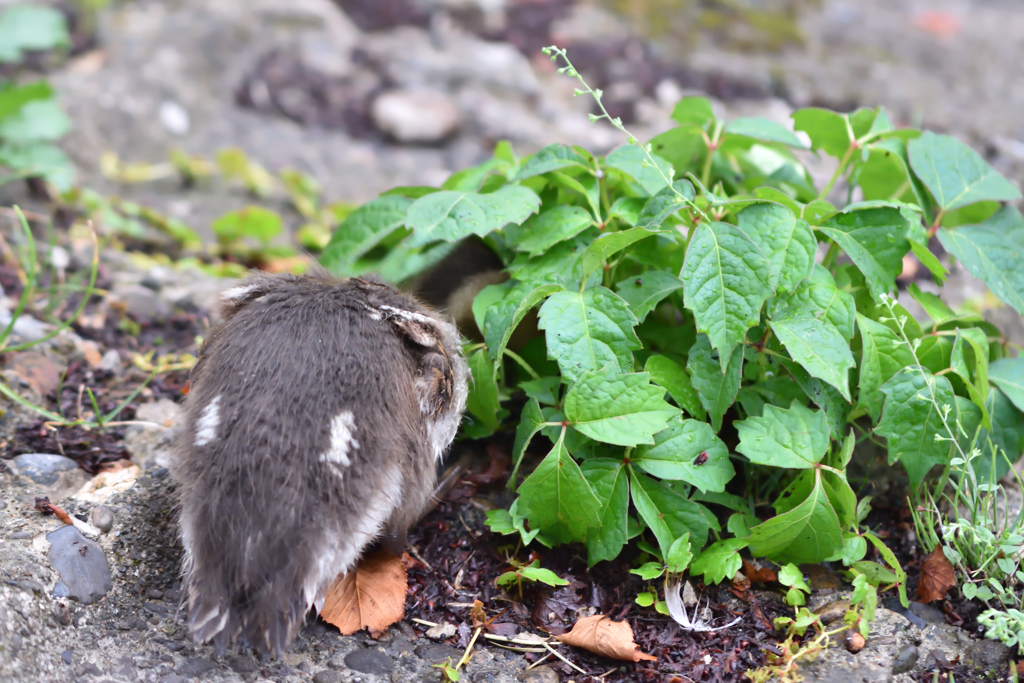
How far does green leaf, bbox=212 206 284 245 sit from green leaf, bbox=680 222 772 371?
3222 millimetres

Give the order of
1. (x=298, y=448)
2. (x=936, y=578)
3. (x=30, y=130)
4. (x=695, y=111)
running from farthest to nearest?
(x=30, y=130) < (x=695, y=111) < (x=936, y=578) < (x=298, y=448)

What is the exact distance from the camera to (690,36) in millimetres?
7477

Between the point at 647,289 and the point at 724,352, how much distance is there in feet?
1.62

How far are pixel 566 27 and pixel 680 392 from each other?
554 centimetres

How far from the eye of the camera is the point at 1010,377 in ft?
9.77

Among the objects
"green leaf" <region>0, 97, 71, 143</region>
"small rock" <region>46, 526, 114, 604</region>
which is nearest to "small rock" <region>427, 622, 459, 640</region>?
"small rock" <region>46, 526, 114, 604</region>

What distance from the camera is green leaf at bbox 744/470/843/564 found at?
2.65 meters

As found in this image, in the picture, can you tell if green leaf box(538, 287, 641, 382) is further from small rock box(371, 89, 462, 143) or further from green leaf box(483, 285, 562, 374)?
small rock box(371, 89, 462, 143)

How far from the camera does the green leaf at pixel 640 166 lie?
115 inches

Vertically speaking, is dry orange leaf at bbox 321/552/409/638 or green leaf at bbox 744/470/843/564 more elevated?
green leaf at bbox 744/470/843/564

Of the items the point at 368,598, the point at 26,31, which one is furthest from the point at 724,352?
the point at 26,31

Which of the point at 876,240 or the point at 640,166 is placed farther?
the point at 640,166

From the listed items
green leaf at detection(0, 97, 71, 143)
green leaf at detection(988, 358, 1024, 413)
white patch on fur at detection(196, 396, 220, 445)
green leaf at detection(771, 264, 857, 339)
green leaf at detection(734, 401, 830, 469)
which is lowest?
green leaf at detection(0, 97, 71, 143)

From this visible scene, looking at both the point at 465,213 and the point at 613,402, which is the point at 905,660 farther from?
the point at 465,213
